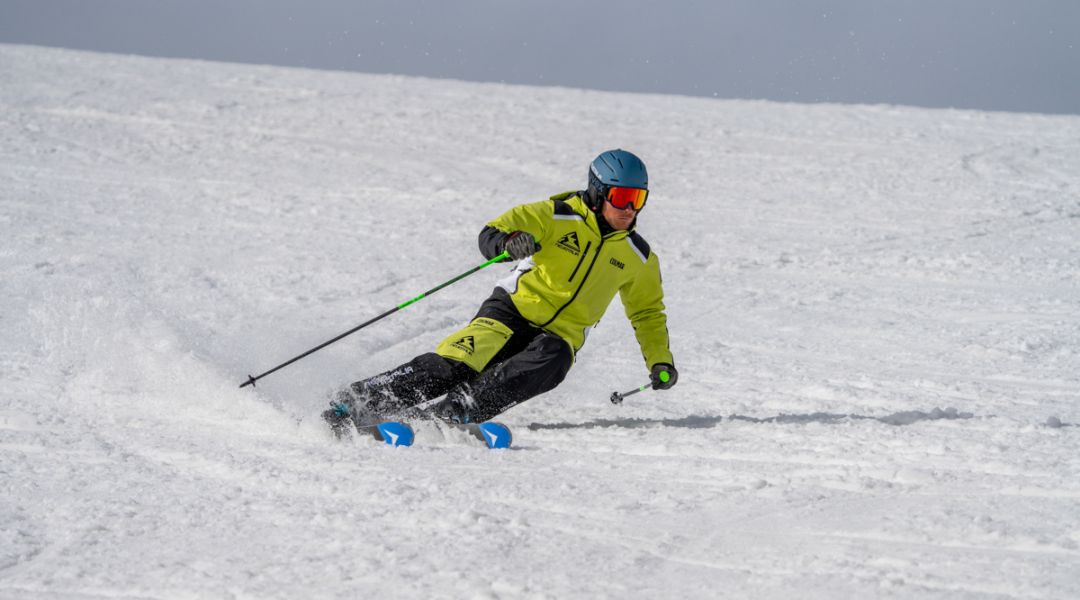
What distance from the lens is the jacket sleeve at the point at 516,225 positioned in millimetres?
4715

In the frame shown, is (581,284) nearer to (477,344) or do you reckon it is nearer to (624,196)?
(624,196)

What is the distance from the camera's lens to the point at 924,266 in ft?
30.3

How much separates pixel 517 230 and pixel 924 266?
571cm

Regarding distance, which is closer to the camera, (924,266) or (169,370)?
(169,370)

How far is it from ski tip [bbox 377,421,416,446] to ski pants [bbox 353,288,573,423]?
0.93 feet

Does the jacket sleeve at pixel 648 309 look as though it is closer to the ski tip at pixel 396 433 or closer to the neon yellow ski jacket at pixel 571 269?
the neon yellow ski jacket at pixel 571 269

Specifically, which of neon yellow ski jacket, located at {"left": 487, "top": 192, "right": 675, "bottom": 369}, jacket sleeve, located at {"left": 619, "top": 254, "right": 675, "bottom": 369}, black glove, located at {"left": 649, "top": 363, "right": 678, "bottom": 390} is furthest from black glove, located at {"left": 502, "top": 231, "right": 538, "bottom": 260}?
black glove, located at {"left": 649, "top": 363, "right": 678, "bottom": 390}

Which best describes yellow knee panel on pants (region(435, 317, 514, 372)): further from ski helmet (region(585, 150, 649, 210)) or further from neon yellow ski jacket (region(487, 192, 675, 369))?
ski helmet (region(585, 150, 649, 210))

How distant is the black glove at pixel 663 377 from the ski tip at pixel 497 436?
974 mm

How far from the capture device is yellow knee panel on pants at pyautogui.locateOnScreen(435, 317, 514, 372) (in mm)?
4860

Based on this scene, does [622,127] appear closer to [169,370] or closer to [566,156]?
[566,156]

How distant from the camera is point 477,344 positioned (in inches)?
193

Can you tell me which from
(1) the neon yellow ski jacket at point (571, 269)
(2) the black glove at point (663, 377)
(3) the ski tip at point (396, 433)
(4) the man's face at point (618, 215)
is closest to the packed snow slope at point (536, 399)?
(3) the ski tip at point (396, 433)

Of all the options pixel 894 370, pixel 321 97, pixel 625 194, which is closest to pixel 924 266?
pixel 894 370
